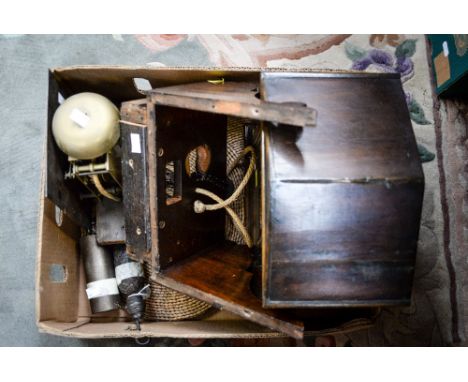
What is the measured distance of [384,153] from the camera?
1076 mm

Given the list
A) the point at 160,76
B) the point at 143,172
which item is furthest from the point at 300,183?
the point at 160,76

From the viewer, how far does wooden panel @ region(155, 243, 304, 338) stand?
3.72 ft

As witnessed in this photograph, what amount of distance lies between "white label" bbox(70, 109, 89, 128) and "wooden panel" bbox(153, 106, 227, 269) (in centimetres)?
25

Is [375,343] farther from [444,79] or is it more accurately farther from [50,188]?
[50,188]

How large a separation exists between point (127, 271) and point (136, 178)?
43cm

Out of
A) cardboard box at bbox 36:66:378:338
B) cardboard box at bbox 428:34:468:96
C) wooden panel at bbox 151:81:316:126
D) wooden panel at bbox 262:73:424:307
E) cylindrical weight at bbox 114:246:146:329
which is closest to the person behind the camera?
wooden panel at bbox 151:81:316:126

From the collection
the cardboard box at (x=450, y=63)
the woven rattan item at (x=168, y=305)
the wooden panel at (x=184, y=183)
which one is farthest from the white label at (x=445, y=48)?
the woven rattan item at (x=168, y=305)

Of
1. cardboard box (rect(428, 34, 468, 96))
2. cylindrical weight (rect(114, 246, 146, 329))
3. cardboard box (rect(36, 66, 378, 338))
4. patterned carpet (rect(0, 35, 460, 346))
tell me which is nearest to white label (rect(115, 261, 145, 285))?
cylindrical weight (rect(114, 246, 146, 329))

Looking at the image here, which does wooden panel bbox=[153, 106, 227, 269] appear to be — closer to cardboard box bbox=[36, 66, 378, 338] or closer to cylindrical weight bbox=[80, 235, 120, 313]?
cardboard box bbox=[36, 66, 378, 338]

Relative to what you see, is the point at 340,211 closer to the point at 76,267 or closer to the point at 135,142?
the point at 135,142

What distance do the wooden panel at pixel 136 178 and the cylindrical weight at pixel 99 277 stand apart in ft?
0.93

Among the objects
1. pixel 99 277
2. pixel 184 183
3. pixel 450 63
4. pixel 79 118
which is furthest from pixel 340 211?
pixel 450 63

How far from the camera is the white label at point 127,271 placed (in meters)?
1.49

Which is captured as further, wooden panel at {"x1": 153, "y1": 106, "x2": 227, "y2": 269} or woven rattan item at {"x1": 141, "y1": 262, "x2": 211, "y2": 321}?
woven rattan item at {"x1": 141, "y1": 262, "x2": 211, "y2": 321}
